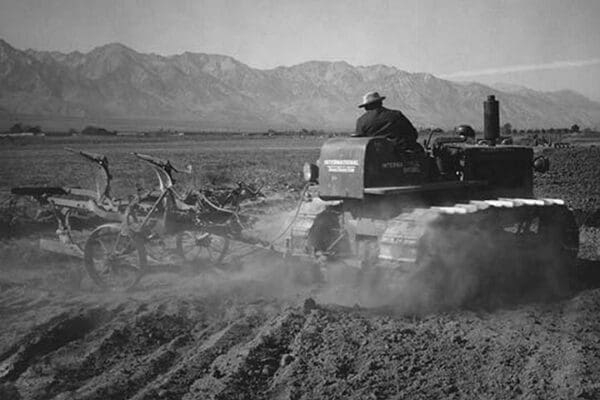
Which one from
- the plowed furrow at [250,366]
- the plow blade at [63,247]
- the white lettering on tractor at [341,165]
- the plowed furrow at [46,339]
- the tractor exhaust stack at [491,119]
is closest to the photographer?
the plowed furrow at [250,366]

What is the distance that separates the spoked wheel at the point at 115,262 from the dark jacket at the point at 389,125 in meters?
3.53

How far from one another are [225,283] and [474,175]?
3.99 m

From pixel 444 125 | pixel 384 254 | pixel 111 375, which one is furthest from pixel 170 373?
pixel 444 125

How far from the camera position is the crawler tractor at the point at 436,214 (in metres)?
7.61

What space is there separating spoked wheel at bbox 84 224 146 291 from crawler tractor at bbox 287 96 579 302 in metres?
2.14

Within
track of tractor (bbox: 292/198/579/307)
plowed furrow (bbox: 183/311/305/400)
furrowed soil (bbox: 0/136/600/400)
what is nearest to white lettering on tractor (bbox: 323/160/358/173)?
track of tractor (bbox: 292/198/579/307)

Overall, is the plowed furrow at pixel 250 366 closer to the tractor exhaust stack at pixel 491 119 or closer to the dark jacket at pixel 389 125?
the dark jacket at pixel 389 125

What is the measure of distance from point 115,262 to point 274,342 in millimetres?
3662

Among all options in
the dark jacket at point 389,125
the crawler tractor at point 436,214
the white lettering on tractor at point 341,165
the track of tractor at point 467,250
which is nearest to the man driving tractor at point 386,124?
the dark jacket at point 389,125

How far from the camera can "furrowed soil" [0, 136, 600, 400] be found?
17.1ft

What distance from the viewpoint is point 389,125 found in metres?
8.23

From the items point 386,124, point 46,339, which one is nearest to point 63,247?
point 46,339

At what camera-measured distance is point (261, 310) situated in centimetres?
747

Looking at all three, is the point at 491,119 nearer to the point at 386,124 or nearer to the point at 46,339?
the point at 386,124
